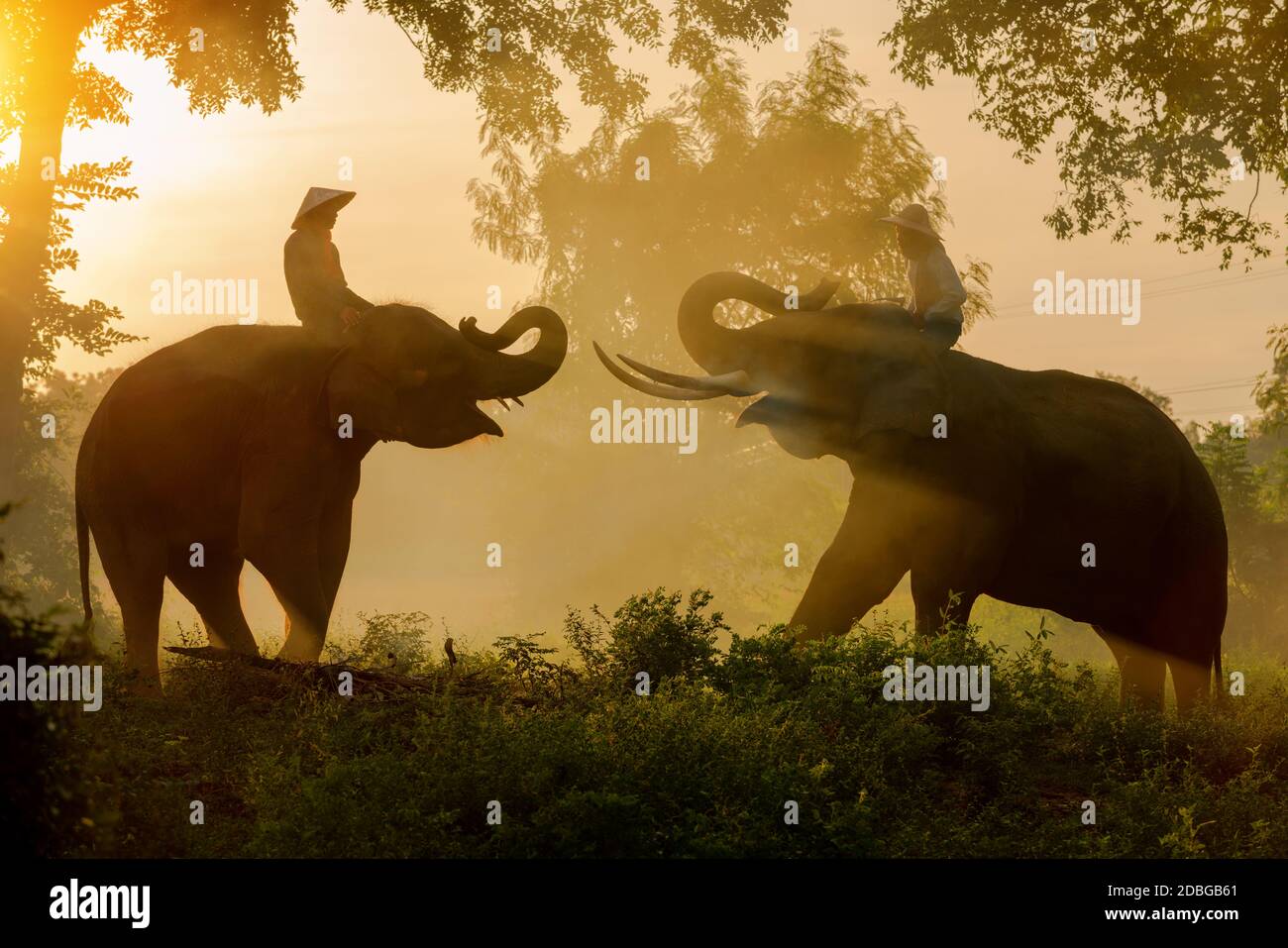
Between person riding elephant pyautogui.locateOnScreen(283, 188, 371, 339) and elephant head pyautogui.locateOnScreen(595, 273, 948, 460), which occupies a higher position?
person riding elephant pyautogui.locateOnScreen(283, 188, 371, 339)

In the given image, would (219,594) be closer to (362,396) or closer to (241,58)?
(362,396)

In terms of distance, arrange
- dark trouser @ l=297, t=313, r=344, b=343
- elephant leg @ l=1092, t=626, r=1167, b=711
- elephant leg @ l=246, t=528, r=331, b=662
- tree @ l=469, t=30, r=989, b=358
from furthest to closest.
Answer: tree @ l=469, t=30, r=989, b=358
elephant leg @ l=1092, t=626, r=1167, b=711
dark trouser @ l=297, t=313, r=344, b=343
elephant leg @ l=246, t=528, r=331, b=662

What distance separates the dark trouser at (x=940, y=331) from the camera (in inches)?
440

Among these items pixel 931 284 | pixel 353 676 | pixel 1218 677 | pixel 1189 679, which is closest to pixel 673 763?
pixel 353 676

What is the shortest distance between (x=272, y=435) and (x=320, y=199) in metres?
2.17

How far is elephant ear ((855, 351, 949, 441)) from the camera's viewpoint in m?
10.7

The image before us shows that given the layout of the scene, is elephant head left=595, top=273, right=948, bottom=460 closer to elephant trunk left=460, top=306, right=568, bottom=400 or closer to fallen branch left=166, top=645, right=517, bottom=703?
elephant trunk left=460, top=306, right=568, bottom=400

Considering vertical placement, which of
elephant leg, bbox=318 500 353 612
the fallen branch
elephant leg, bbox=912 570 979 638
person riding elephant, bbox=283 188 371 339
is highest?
person riding elephant, bbox=283 188 371 339

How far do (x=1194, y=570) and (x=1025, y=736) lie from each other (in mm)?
3513

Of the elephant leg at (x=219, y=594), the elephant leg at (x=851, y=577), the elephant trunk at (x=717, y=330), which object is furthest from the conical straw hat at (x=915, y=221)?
the elephant leg at (x=219, y=594)

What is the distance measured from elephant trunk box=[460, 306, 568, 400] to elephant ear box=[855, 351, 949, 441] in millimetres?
2666

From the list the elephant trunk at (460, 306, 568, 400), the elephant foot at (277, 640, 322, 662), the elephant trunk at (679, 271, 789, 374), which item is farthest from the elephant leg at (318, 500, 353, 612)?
the elephant trunk at (679, 271, 789, 374)

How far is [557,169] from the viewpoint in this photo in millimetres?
42594
